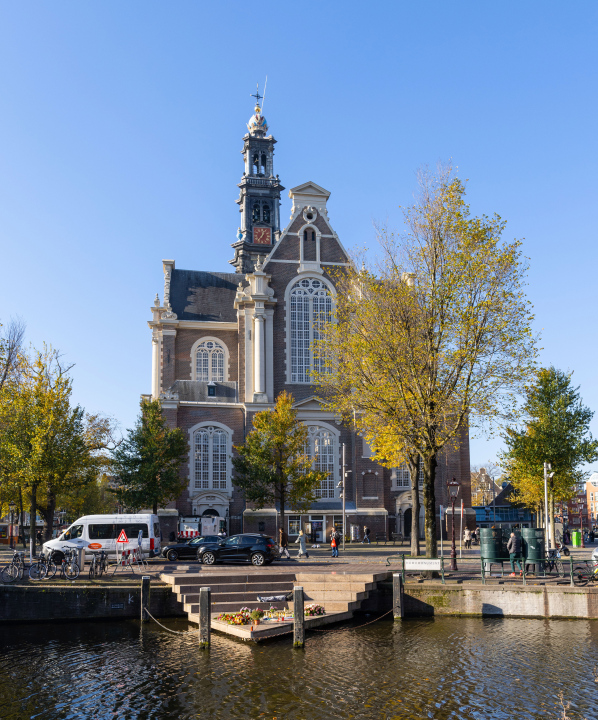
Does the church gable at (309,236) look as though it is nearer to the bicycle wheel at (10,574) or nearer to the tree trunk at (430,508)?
the tree trunk at (430,508)

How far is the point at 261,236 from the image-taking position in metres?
83.6

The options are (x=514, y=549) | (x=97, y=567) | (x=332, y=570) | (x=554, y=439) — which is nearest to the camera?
(x=514, y=549)

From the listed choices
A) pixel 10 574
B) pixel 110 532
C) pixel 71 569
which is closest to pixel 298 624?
pixel 71 569

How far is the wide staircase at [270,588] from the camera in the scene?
73.0 feet

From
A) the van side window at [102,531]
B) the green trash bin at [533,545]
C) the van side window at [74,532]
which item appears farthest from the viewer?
the van side window at [102,531]

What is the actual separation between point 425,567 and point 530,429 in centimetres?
2519

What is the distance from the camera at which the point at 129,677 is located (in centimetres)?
1606

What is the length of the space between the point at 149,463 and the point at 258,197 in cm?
4541

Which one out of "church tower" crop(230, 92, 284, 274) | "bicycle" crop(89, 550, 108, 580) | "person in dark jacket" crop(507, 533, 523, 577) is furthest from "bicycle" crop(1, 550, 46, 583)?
"church tower" crop(230, 92, 284, 274)

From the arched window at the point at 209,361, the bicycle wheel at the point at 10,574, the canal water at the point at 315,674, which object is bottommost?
the canal water at the point at 315,674

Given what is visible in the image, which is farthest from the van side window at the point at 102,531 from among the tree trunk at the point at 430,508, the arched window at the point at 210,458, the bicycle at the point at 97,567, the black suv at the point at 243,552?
the arched window at the point at 210,458

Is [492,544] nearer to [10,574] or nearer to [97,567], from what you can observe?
[97,567]

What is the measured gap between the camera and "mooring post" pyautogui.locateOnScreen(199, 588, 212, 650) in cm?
1886

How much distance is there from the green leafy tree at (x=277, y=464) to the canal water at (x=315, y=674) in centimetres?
2471
